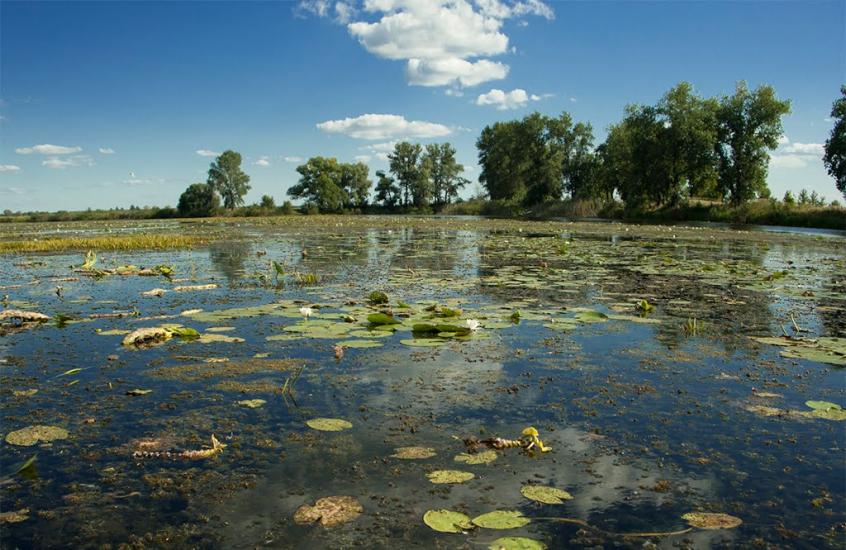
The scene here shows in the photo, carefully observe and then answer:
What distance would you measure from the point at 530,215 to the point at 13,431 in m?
57.5

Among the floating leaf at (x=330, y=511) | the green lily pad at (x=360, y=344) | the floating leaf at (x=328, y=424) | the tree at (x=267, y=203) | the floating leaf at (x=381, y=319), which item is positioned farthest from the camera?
the tree at (x=267, y=203)

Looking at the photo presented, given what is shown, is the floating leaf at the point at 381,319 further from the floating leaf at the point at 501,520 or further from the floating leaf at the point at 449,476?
the floating leaf at the point at 501,520

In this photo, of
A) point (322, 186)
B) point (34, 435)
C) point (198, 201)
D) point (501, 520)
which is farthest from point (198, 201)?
point (501, 520)

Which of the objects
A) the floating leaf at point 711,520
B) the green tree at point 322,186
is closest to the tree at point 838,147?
the floating leaf at point 711,520

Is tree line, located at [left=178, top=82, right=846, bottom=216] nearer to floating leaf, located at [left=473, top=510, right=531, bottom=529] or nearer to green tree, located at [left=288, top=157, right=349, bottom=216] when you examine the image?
green tree, located at [left=288, top=157, right=349, bottom=216]

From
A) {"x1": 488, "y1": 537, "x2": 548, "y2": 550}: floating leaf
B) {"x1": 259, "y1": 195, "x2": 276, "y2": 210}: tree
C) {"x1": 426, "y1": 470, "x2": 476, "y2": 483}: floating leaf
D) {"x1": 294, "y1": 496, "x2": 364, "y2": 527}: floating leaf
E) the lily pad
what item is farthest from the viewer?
{"x1": 259, "y1": 195, "x2": 276, "y2": 210}: tree

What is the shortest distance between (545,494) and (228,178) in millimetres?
83251

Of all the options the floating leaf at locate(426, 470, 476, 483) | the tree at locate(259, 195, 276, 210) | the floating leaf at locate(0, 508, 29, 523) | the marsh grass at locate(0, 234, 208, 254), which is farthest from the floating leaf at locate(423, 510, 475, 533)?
the tree at locate(259, 195, 276, 210)

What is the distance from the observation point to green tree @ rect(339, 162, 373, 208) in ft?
274

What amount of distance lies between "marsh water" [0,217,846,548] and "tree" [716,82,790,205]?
36265mm

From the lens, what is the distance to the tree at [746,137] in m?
39.2

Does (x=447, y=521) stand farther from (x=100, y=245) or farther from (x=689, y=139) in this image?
(x=689, y=139)

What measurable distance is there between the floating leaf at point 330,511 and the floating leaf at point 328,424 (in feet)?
2.83

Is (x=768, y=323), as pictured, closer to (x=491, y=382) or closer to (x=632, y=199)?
(x=491, y=382)
